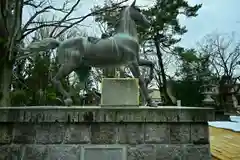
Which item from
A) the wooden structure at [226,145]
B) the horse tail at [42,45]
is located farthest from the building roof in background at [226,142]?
the horse tail at [42,45]

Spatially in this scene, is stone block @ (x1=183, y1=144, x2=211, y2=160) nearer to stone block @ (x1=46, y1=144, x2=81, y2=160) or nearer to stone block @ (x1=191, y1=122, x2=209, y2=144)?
stone block @ (x1=191, y1=122, x2=209, y2=144)

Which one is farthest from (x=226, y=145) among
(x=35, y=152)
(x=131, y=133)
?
(x=35, y=152)

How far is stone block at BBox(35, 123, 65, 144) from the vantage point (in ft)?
12.0

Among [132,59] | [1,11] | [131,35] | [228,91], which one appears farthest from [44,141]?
[228,91]

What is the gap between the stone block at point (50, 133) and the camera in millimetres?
3656

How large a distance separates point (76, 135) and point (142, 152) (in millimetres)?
1050

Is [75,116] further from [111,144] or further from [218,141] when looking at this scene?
[218,141]

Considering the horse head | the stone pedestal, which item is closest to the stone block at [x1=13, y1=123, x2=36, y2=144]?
the stone pedestal

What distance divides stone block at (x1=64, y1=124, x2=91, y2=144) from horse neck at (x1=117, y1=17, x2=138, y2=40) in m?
1.82

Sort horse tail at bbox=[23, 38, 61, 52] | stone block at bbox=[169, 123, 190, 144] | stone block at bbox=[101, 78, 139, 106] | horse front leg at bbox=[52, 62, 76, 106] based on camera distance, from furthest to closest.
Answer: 1. horse tail at bbox=[23, 38, 61, 52]
2. horse front leg at bbox=[52, 62, 76, 106]
3. stone block at bbox=[101, 78, 139, 106]
4. stone block at bbox=[169, 123, 190, 144]

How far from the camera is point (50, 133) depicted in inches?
144

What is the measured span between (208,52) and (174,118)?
2795 cm

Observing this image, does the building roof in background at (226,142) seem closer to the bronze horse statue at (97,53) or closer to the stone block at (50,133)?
the bronze horse statue at (97,53)

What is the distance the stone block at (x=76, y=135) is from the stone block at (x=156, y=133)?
90cm
